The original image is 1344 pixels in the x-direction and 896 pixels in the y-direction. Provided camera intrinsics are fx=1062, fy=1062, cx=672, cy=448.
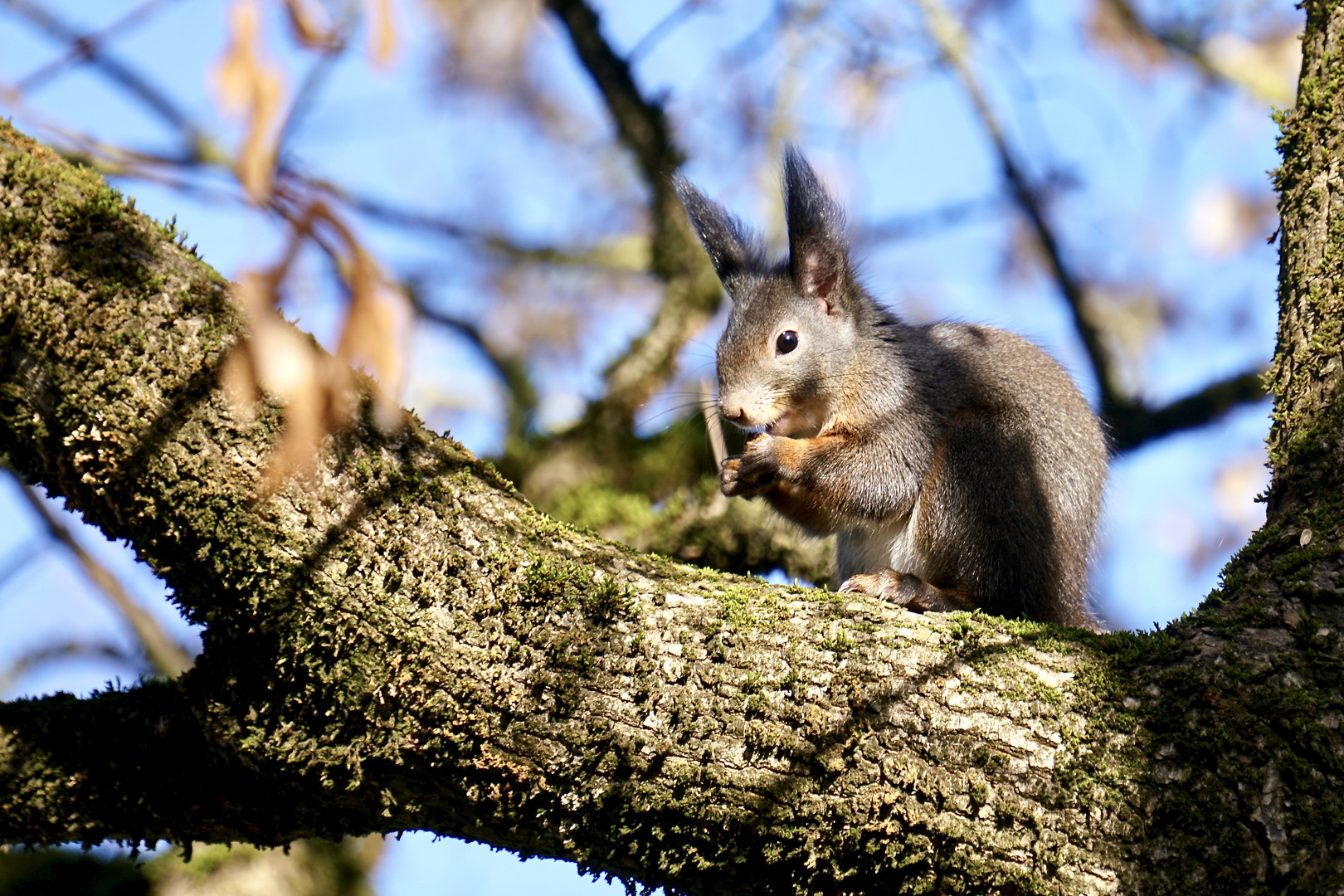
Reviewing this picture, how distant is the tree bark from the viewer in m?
2.18

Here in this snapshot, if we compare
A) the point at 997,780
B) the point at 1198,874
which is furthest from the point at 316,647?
the point at 1198,874

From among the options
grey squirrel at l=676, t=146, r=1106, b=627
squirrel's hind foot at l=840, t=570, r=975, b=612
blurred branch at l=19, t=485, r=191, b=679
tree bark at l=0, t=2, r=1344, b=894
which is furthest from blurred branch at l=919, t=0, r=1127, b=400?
blurred branch at l=19, t=485, r=191, b=679

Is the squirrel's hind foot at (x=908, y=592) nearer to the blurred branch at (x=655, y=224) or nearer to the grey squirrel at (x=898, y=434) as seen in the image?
the grey squirrel at (x=898, y=434)

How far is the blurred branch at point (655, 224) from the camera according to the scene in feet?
17.7

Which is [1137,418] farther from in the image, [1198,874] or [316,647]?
[316,647]

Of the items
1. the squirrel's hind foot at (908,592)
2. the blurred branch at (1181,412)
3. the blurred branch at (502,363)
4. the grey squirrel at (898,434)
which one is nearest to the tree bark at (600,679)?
the squirrel's hind foot at (908,592)

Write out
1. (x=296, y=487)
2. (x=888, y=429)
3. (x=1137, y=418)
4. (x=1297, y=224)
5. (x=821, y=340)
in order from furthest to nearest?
1. (x=1137, y=418)
2. (x=821, y=340)
3. (x=888, y=429)
4. (x=1297, y=224)
5. (x=296, y=487)

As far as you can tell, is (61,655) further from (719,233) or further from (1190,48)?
(1190,48)

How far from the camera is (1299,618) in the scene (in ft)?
7.83

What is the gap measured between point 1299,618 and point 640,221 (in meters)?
7.53

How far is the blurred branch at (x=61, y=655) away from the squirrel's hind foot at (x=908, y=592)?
3026 mm

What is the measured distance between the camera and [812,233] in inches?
164

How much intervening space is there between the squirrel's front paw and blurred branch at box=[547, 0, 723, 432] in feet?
5.37

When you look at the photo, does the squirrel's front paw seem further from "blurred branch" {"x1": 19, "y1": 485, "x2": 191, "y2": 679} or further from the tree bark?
"blurred branch" {"x1": 19, "y1": 485, "x2": 191, "y2": 679}
